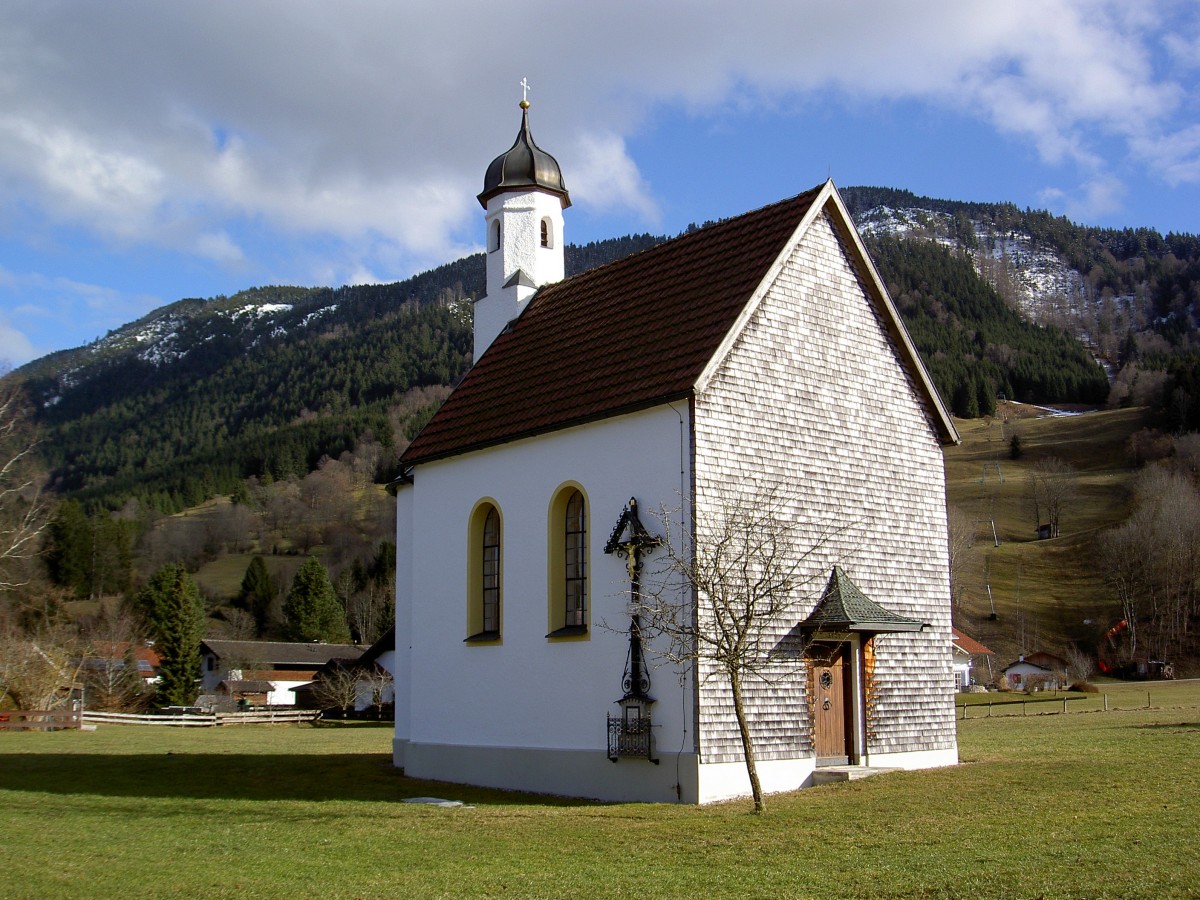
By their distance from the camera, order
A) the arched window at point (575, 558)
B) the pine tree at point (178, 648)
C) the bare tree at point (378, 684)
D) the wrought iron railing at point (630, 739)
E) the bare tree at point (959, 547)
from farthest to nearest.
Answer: the bare tree at point (959, 547) < the pine tree at point (178, 648) < the bare tree at point (378, 684) < the arched window at point (575, 558) < the wrought iron railing at point (630, 739)

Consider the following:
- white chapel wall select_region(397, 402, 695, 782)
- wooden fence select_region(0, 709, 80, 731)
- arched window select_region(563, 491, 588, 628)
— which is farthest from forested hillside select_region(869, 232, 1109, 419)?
arched window select_region(563, 491, 588, 628)

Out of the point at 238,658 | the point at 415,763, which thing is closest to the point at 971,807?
the point at 415,763

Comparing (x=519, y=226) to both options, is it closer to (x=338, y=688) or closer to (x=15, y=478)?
(x=15, y=478)

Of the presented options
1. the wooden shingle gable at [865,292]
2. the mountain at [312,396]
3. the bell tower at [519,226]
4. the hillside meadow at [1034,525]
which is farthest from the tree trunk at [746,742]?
the mountain at [312,396]

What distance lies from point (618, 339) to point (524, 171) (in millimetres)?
9054

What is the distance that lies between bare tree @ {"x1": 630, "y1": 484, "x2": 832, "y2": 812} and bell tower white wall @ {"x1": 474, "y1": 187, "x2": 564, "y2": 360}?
10.8 metres

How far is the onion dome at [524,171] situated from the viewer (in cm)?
2953

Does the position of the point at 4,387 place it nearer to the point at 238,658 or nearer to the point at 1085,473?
the point at 238,658

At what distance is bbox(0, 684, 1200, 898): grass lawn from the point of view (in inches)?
461

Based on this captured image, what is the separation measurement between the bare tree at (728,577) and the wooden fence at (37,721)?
3440 cm

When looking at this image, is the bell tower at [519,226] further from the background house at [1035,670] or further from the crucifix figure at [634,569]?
the background house at [1035,670]

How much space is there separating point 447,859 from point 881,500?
1138 centimetres

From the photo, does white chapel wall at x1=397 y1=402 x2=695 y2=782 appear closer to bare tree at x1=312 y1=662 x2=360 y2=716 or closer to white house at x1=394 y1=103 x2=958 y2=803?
white house at x1=394 y1=103 x2=958 y2=803

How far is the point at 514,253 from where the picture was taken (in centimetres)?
2906
